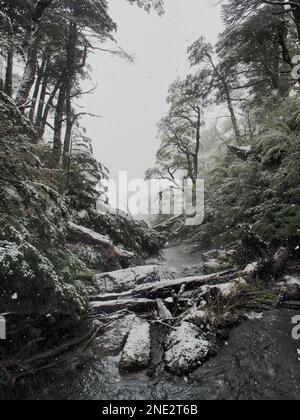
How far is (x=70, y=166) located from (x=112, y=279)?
4.90 meters

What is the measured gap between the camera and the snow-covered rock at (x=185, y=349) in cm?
372

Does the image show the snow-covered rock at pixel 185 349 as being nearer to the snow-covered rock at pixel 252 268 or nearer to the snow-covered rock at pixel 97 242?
the snow-covered rock at pixel 252 268

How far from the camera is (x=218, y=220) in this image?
10625 millimetres

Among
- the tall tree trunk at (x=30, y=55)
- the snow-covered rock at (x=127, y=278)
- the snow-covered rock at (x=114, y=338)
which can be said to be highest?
the tall tree trunk at (x=30, y=55)

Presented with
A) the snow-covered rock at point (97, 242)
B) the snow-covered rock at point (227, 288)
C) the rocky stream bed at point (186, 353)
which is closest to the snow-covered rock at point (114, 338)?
the rocky stream bed at point (186, 353)

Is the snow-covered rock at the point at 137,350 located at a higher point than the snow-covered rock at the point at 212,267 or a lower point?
lower

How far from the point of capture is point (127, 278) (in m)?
7.03

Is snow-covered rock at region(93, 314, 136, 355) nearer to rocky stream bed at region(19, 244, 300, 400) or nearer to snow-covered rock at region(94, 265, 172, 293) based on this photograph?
rocky stream bed at region(19, 244, 300, 400)

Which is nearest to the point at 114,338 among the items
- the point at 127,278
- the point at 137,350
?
the point at 137,350

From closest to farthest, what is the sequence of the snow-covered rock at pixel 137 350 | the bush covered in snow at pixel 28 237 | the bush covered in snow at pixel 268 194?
the bush covered in snow at pixel 28 237, the snow-covered rock at pixel 137 350, the bush covered in snow at pixel 268 194

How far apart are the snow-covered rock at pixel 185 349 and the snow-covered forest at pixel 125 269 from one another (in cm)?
2

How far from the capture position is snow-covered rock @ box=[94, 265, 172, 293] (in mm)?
6668

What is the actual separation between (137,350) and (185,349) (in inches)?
27.8

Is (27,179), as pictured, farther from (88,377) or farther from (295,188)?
(295,188)
